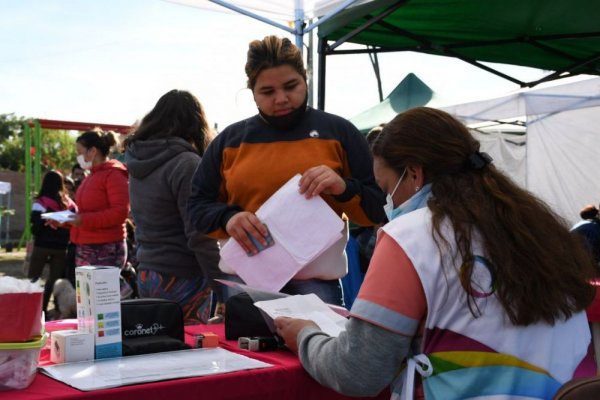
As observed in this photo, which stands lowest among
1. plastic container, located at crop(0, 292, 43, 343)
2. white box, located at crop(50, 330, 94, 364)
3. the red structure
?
white box, located at crop(50, 330, 94, 364)

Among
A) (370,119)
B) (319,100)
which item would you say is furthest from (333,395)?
(370,119)

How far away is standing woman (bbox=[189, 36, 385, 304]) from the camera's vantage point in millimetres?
1918

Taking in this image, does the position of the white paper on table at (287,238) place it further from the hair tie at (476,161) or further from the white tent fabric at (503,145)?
the white tent fabric at (503,145)

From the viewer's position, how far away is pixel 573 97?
505 cm

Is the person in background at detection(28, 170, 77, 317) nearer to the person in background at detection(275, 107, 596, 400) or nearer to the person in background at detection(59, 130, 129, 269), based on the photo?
the person in background at detection(59, 130, 129, 269)

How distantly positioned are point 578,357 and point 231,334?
80 cm

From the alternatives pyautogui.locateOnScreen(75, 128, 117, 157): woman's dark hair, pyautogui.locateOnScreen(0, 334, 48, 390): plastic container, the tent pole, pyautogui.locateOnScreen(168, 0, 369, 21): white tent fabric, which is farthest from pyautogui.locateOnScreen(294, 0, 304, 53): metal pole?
pyautogui.locateOnScreen(0, 334, 48, 390): plastic container

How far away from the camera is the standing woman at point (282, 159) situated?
192 cm

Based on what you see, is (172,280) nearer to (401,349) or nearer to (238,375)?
(238,375)

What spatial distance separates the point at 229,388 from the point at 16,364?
0.39 meters

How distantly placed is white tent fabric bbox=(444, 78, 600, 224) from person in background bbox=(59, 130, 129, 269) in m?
2.84

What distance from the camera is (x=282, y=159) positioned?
1937 mm

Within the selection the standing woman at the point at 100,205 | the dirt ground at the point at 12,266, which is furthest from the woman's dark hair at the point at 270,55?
the dirt ground at the point at 12,266

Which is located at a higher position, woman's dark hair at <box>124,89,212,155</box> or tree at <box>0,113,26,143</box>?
tree at <box>0,113,26,143</box>
